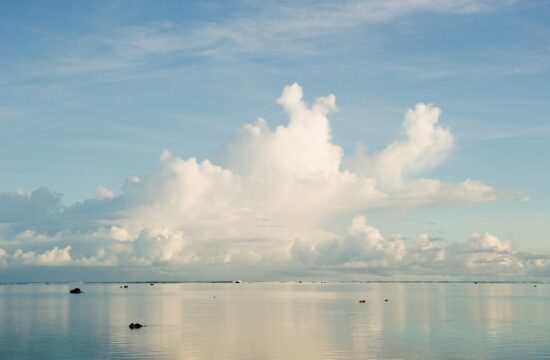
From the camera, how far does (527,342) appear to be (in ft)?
303

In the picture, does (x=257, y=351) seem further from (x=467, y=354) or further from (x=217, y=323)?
(x=217, y=323)

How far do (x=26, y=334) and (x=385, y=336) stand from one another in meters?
59.5

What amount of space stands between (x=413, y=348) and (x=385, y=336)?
15.5 meters

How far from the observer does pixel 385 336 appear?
9975cm

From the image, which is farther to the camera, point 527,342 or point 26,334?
point 26,334

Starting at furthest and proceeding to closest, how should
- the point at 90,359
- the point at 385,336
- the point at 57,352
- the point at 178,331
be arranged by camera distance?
the point at 178,331
the point at 385,336
the point at 57,352
the point at 90,359

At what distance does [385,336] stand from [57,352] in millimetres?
49981

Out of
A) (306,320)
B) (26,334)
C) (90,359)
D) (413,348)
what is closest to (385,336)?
(413,348)

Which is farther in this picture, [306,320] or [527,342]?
[306,320]

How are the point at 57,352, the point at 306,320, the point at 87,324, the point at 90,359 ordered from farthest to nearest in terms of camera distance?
1. the point at 306,320
2. the point at 87,324
3. the point at 57,352
4. the point at 90,359

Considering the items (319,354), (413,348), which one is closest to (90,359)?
(319,354)

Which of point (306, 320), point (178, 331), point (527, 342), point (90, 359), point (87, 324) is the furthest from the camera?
point (306, 320)

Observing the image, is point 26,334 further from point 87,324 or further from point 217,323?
point 217,323

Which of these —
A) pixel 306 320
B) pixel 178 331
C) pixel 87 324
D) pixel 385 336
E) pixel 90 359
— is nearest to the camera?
pixel 90 359
